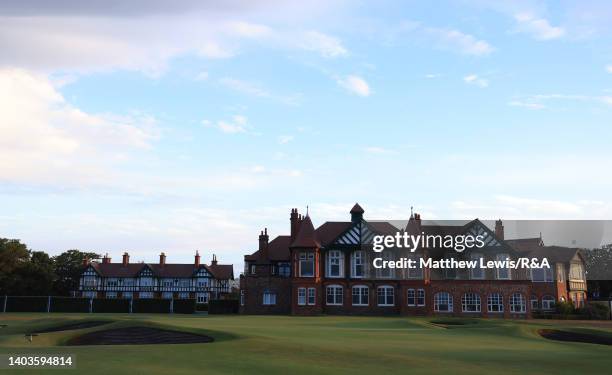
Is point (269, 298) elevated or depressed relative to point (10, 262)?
depressed

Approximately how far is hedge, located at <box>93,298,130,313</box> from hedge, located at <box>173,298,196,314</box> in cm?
509

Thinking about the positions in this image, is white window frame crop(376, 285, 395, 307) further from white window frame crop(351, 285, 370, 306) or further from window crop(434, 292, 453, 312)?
window crop(434, 292, 453, 312)

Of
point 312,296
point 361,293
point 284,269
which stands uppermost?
point 284,269

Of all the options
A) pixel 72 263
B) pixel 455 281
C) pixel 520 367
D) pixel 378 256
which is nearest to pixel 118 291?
pixel 72 263

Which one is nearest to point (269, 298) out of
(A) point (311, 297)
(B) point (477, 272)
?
(A) point (311, 297)

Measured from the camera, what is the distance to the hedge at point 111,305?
202 feet

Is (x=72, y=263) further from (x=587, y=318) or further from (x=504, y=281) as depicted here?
(x=587, y=318)

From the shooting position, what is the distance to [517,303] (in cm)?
5525

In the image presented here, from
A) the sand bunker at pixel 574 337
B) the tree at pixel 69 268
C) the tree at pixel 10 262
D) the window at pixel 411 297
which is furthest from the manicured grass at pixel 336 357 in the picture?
the tree at pixel 69 268

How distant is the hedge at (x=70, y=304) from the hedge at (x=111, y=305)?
102 centimetres

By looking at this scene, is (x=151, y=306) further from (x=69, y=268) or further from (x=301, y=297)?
(x=69, y=268)

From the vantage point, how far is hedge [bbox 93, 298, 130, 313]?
61.5 meters

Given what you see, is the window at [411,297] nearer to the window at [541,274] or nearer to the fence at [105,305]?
the window at [541,274]

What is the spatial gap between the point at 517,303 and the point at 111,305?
42.2 meters
